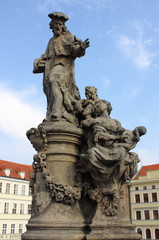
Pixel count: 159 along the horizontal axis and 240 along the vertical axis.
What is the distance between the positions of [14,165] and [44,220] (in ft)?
150

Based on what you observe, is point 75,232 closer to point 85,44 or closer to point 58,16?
point 85,44

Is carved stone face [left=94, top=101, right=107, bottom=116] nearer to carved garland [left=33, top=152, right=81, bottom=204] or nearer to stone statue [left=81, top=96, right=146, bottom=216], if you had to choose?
stone statue [left=81, top=96, right=146, bottom=216]

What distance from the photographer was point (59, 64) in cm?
631

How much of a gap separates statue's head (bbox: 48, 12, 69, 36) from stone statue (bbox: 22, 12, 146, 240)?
23.4 inches

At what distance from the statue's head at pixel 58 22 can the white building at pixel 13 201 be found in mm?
39294

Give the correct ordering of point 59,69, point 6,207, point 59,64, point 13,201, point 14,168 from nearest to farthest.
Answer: point 59,69
point 59,64
point 6,207
point 13,201
point 14,168

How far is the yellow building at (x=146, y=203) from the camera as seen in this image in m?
47.7

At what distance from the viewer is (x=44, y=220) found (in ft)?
15.5

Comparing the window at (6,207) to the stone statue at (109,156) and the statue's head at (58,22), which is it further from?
the stone statue at (109,156)

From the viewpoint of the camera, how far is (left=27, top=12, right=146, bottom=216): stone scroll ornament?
4.85 meters

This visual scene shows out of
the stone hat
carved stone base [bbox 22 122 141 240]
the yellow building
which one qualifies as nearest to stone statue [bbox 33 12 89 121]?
the stone hat

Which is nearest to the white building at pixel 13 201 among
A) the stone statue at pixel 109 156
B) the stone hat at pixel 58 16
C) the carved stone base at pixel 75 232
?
the carved stone base at pixel 75 232

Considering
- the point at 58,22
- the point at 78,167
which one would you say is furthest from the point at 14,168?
the point at 78,167

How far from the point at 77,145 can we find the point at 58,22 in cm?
302
